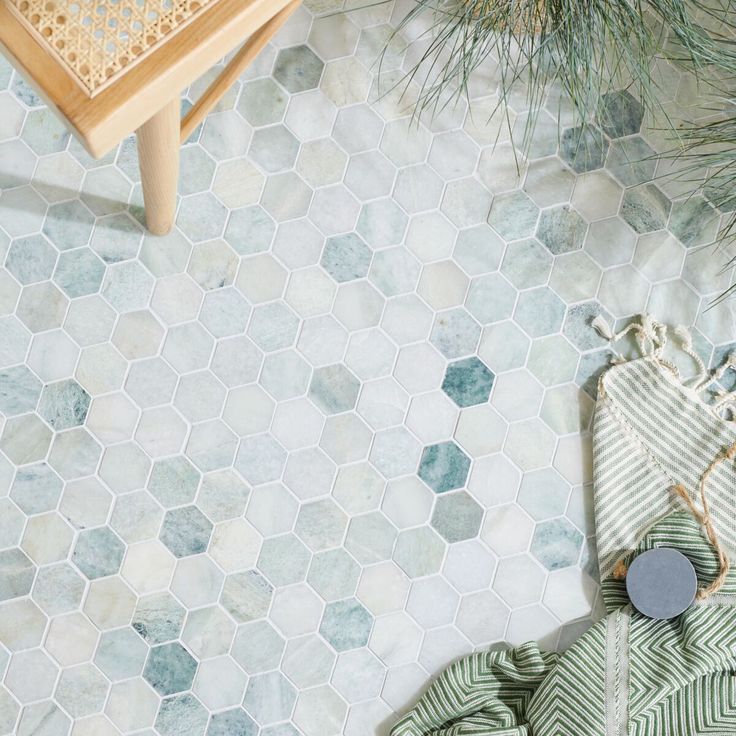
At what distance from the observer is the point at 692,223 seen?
1.37m

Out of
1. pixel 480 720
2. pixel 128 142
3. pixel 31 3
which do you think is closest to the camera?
pixel 31 3

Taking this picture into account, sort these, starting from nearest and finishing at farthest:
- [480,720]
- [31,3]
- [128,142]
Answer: [31,3]
[480,720]
[128,142]

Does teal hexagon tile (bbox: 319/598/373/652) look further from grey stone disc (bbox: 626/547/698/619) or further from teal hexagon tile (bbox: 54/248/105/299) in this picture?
teal hexagon tile (bbox: 54/248/105/299)

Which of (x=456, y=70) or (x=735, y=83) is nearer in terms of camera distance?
(x=456, y=70)

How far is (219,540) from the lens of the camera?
1.26 metres

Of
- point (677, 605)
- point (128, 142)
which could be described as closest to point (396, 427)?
point (677, 605)

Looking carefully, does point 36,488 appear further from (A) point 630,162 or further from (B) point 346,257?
(A) point 630,162

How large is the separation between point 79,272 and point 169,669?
0.59 metres

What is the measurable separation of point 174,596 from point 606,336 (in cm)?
75

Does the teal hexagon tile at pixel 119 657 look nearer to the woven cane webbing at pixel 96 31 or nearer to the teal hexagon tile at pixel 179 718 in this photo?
the teal hexagon tile at pixel 179 718

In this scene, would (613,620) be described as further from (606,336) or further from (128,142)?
(128,142)

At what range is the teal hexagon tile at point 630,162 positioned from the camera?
4.49 feet

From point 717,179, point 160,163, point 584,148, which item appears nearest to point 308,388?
point 160,163

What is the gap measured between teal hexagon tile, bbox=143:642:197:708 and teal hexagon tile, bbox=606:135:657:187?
972mm
